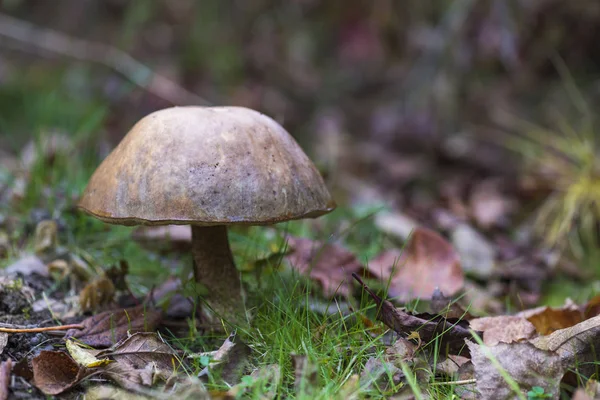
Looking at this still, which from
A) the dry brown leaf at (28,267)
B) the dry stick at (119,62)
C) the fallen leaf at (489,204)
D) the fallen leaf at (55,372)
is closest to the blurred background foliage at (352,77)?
the dry stick at (119,62)

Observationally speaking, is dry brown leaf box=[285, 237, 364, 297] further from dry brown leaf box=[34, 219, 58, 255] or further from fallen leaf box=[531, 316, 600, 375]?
dry brown leaf box=[34, 219, 58, 255]

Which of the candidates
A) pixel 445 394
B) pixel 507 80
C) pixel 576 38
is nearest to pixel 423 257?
pixel 445 394

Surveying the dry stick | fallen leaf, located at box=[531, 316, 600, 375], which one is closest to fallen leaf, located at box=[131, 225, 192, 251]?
fallen leaf, located at box=[531, 316, 600, 375]

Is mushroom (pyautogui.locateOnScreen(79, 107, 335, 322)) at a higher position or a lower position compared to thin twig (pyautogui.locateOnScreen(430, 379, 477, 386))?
higher

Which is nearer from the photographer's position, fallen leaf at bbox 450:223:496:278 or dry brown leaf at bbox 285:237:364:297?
dry brown leaf at bbox 285:237:364:297

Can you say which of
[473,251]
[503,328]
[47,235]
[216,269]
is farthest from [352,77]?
[503,328]

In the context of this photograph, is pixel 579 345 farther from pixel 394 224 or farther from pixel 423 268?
pixel 394 224

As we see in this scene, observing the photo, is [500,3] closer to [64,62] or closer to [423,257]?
[423,257]
